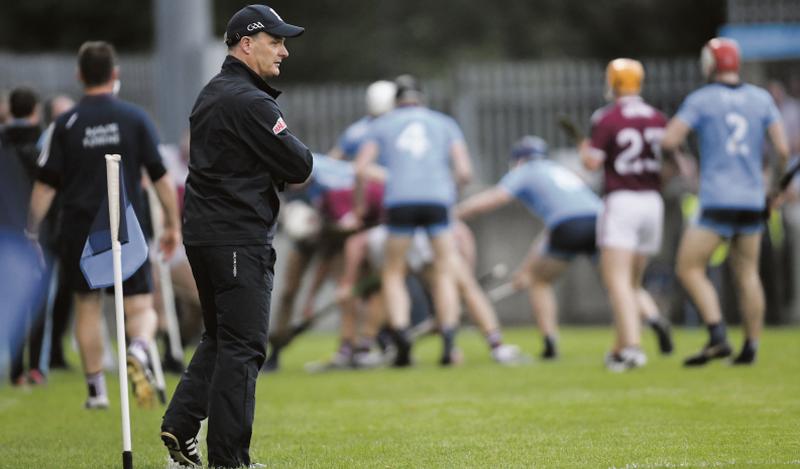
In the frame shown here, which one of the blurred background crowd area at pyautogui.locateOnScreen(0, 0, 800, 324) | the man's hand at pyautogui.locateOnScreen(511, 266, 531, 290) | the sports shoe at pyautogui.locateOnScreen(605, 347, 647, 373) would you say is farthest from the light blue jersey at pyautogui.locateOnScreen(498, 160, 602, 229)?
the blurred background crowd area at pyautogui.locateOnScreen(0, 0, 800, 324)

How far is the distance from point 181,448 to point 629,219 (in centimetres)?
593

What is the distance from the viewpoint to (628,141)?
40.1ft

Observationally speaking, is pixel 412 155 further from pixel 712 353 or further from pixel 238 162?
pixel 238 162

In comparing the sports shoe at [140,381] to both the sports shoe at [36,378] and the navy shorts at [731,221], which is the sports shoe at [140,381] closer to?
the sports shoe at [36,378]

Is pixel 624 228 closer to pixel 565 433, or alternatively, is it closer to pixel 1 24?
pixel 565 433

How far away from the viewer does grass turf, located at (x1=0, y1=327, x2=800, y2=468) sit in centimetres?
742

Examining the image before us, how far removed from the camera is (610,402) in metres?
9.63

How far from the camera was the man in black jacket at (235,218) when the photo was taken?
6957mm

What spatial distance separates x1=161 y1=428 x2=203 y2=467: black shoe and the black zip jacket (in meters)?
0.88

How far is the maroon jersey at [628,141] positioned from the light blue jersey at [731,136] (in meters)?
0.45

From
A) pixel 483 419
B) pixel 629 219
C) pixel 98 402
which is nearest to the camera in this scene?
pixel 483 419

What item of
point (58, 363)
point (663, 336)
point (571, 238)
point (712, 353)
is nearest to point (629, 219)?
point (712, 353)

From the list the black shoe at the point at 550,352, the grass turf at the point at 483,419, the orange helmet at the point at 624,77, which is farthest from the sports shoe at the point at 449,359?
the orange helmet at the point at 624,77

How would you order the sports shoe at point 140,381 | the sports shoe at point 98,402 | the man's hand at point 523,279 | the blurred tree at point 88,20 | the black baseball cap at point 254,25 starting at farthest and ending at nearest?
1. the blurred tree at point 88,20
2. the man's hand at point 523,279
3. the sports shoe at point 98,402
4. the sports shoe at point 140,381
5. the black baseball cap at point 254,25
